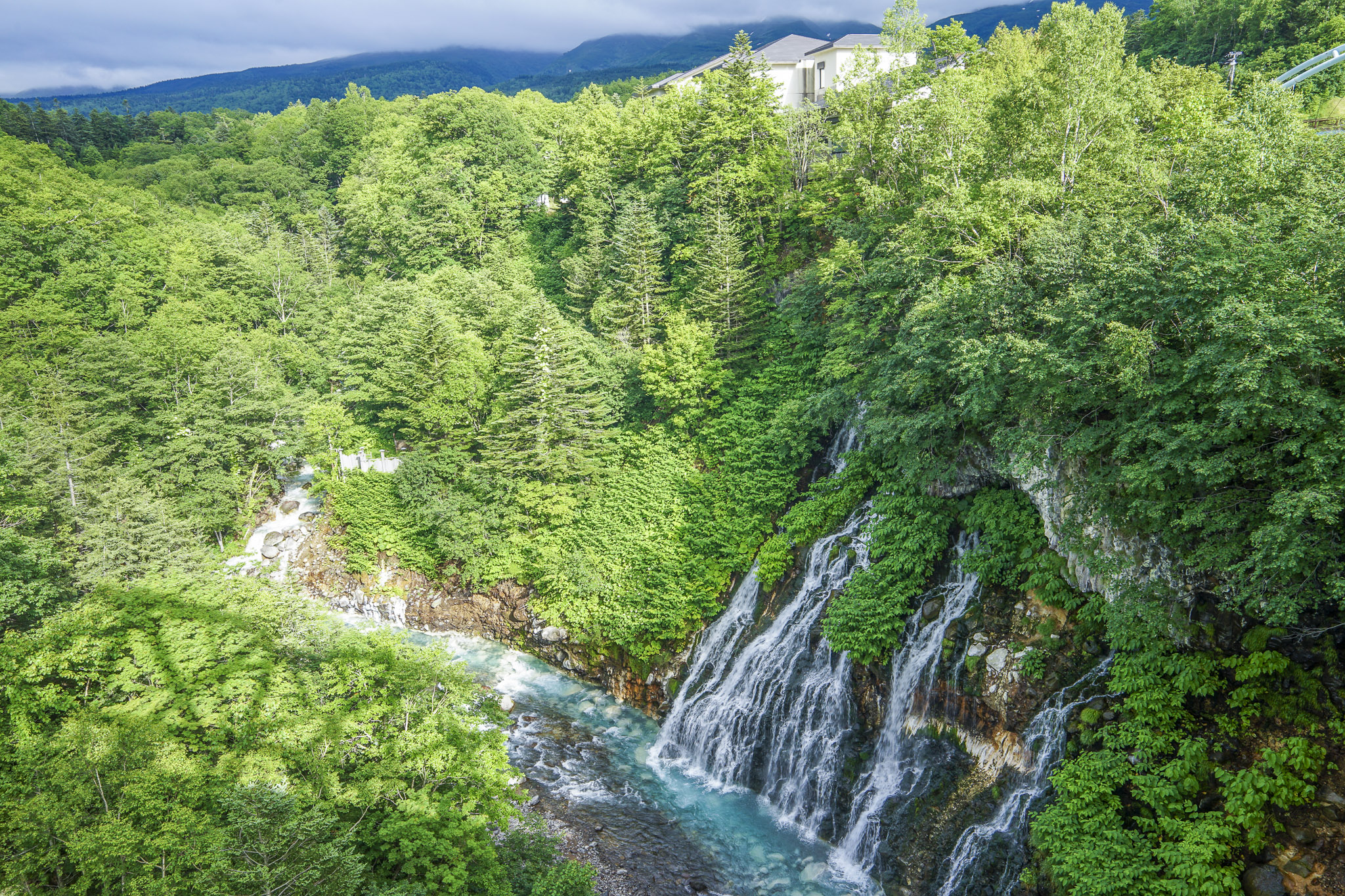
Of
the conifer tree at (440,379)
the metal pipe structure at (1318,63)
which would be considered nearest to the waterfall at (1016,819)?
the metal pipe structure at (1318,63)

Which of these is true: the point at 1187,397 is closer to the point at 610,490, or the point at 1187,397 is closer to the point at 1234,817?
the point at 1234,817

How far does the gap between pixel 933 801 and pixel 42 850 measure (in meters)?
18.2

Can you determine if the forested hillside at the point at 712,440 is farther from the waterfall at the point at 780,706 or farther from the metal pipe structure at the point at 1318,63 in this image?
the metal pipe structure at the point at 1318,63

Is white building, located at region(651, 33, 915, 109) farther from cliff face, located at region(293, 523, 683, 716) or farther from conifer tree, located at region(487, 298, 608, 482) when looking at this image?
cliff face, located at region(293, 523, 683, 716)

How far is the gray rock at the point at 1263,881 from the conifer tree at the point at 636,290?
28.9 metres

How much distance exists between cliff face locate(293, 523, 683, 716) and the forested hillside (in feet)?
3.37

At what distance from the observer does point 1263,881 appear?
11.4 m

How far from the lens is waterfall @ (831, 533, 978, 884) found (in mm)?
17938

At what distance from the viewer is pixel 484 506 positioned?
31984 millimetres

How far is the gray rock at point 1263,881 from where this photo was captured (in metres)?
11.3

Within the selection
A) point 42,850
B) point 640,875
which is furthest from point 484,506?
point 42,850

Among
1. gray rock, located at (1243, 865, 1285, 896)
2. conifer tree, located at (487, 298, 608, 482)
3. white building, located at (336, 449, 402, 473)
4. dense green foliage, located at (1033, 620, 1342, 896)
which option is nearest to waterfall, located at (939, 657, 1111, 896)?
dense green foliage, located at (1033, 620, 1342, 896)

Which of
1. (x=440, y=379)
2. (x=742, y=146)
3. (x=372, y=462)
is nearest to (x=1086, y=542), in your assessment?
(x=440, y=379)

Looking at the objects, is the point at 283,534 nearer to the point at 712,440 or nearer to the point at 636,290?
the point at 636,290
